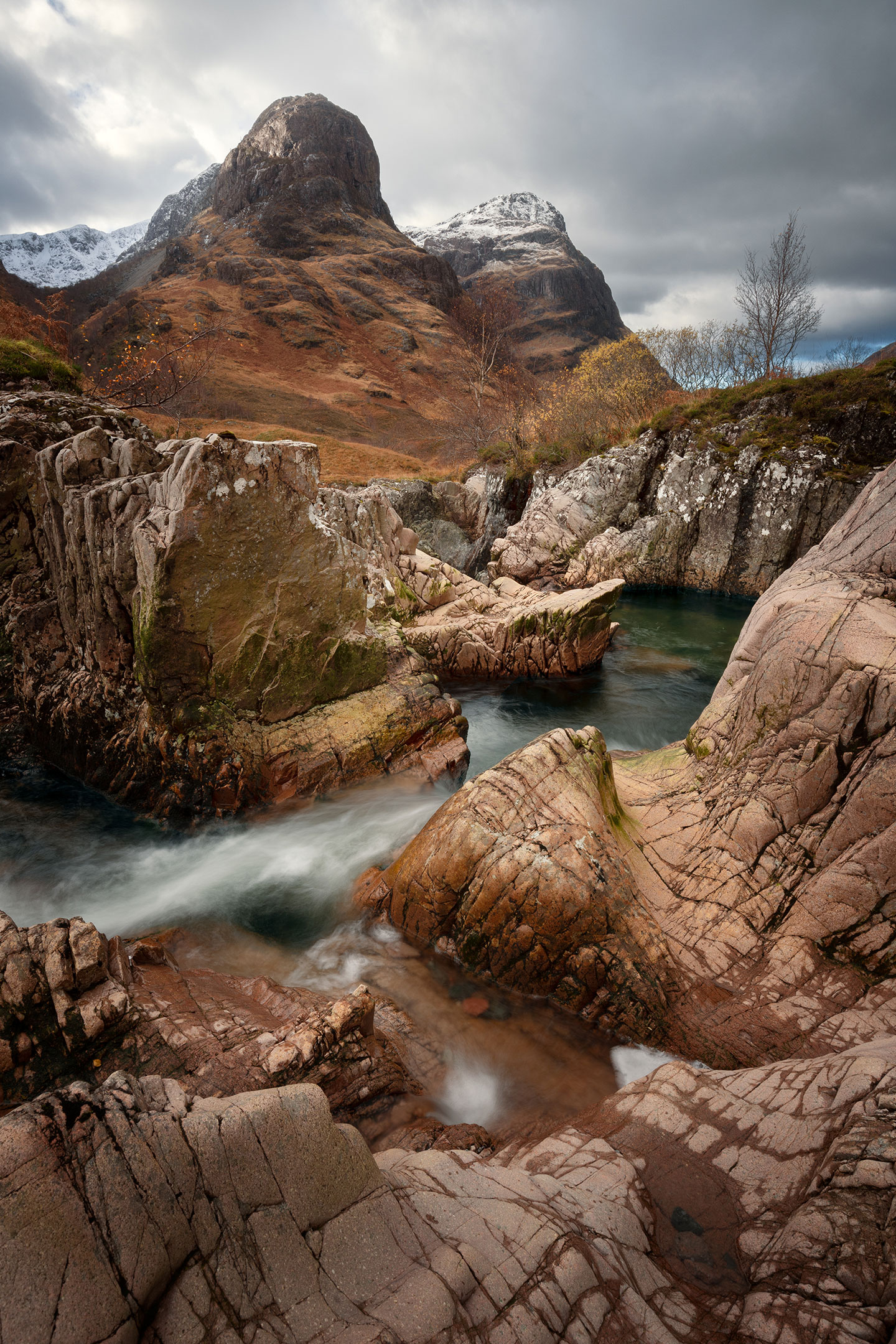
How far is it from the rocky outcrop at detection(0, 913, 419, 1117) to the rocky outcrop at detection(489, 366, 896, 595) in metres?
21.4

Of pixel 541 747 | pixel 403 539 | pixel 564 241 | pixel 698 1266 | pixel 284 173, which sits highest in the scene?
pixel 564 241

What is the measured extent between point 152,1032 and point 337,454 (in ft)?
141

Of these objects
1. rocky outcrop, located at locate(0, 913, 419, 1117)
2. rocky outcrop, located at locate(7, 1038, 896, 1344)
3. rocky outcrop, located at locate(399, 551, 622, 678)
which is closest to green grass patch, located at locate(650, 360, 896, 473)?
rocky outcrop, located at locate(399, 551, 622, 678)

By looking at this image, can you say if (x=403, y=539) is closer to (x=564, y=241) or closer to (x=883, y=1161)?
(x=883, y=1161)

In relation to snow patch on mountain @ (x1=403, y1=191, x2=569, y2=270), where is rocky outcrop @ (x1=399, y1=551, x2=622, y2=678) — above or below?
below

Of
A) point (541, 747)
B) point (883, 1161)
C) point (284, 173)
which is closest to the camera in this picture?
point (883, 1161)

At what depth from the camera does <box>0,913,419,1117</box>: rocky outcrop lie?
3668 mm

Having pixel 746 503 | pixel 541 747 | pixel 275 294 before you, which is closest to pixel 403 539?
pixel 541 747

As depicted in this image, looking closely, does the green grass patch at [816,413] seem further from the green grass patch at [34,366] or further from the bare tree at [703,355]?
the green grass patch at [34,366]

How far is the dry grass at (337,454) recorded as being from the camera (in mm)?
34969

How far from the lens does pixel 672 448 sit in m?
26.0

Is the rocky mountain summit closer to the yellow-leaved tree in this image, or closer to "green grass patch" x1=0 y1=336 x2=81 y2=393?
the yellow-leaved tree

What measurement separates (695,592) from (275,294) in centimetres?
7369

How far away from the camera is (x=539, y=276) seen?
11681 centimetres
